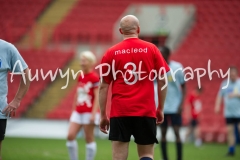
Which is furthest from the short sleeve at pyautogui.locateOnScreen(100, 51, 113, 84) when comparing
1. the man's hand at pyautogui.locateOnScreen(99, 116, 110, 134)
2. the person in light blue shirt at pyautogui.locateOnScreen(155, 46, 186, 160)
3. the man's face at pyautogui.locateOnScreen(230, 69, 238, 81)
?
the man's face at pyautogui.locateOnScreen(230, 69, 238, 81)

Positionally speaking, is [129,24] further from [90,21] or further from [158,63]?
[90,21]

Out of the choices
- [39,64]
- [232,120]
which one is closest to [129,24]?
[232,120]

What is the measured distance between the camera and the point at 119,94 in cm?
537

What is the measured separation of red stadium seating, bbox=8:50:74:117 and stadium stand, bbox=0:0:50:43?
2558 millimetres

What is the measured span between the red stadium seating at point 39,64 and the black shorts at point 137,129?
46.2 ft

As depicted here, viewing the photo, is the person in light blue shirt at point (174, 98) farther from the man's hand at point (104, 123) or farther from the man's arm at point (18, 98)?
the man's arm at point (18, 98)

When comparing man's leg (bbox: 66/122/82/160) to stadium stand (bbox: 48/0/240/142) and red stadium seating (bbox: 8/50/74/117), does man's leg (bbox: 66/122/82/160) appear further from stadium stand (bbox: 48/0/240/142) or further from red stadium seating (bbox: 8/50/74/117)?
red stadium seating (bbox: 8/50/74/117)

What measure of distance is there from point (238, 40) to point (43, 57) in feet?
28.3

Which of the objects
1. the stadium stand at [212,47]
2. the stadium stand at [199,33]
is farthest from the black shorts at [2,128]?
the stadium stand at [199,33]

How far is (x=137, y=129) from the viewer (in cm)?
538

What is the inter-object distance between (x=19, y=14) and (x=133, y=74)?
1978 centimetres

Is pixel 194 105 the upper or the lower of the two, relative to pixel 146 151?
upper

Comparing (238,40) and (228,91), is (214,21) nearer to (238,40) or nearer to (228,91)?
(238,40)

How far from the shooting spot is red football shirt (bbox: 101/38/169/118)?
5.30 m
